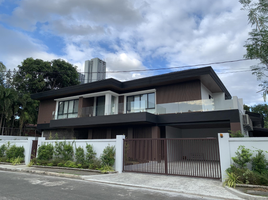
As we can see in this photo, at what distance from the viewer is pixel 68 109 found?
2181 centimetres

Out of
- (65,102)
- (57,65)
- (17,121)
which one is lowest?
(17,121)

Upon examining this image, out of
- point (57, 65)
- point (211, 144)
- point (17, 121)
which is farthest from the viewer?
point (57, 65)

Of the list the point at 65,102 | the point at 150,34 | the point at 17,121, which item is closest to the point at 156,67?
the point at 150,34

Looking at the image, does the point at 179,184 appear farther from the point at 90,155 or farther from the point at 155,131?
the point at 155,131

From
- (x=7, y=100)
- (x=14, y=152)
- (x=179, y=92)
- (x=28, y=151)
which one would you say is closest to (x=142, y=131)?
(x=179, y=92)

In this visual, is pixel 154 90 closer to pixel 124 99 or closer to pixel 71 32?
pixel 124 99

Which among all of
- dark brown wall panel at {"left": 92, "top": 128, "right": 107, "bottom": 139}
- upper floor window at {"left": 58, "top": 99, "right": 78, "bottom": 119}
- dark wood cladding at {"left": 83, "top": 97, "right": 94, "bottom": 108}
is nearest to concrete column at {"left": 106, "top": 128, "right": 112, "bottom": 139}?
dark brown wall panel at {"left": 92, "top": 128, "right": 107, "bottom": 139}

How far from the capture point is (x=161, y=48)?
17641mm

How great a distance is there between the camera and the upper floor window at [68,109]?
21.1m

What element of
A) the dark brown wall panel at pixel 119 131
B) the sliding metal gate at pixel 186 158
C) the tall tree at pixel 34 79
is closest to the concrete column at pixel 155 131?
the dark brown wall panel at pixel 119 131

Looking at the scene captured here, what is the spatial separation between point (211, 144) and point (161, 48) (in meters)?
10.9

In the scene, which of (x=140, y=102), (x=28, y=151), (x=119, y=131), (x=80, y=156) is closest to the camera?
(x=80, y=156)

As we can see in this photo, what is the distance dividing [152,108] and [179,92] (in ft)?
8.86

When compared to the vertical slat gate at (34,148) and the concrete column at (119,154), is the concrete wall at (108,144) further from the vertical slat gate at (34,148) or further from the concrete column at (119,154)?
the vertical slat gate at (34,148)
